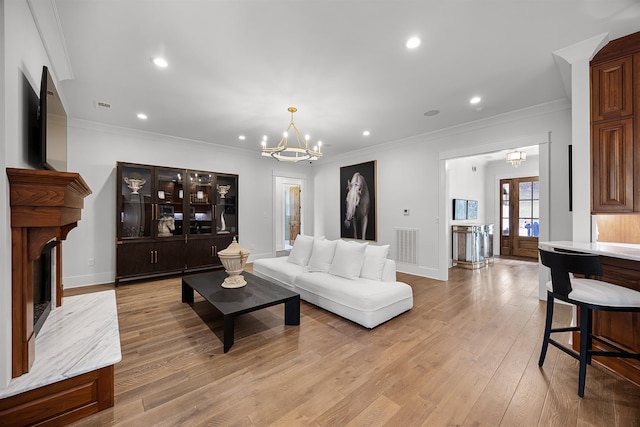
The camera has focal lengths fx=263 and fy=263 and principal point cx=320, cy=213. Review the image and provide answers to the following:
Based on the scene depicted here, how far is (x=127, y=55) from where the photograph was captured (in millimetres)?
2512

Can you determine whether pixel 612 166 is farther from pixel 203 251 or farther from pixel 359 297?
pixel 203 251

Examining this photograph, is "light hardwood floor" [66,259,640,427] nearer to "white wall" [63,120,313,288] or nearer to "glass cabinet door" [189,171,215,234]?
"white wall" [63,120,313,288]

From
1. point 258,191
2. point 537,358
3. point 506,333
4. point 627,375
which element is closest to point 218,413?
point 537,358

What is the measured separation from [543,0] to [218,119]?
397 centimetres

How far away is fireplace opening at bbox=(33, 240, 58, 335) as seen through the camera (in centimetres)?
199

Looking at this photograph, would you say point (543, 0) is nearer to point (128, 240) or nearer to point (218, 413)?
point (218, 413)

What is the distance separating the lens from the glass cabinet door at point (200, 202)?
16.6 ft

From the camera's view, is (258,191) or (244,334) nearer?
(244,334)

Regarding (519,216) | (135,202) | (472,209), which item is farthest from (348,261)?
(519,216)

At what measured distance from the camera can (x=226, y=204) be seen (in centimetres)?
561

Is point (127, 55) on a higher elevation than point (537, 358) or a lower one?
higher

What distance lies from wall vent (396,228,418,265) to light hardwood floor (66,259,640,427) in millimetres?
2012

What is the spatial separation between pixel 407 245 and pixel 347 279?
249cm

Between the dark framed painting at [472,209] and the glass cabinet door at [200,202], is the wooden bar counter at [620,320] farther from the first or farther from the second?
the glass cabinet door at [200,202]
